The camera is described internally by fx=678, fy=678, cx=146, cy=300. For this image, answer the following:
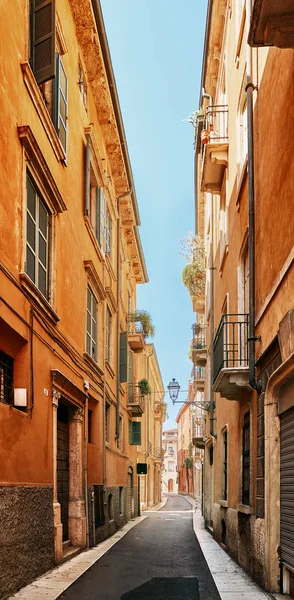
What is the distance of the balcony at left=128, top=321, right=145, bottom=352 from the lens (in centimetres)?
2770

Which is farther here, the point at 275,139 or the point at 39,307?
the point at 39,307

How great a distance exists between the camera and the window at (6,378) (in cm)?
885

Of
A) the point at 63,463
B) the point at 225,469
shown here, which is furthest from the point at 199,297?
the point at 63,463

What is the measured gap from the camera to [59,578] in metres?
9.75

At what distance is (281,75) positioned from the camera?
775cm

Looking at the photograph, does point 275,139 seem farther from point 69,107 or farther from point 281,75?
point 69,107

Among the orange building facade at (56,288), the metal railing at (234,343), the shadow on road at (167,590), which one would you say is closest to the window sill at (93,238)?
the orange building facade at (56,288)

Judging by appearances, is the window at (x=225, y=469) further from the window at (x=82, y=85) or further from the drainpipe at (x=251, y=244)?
the window at (x=82, y=85)

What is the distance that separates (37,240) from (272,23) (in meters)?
5.75

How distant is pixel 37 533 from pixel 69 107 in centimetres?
818

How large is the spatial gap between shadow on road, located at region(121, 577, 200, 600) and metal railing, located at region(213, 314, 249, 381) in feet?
10.4

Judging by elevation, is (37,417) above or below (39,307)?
below

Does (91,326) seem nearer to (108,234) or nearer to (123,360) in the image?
(108,234)

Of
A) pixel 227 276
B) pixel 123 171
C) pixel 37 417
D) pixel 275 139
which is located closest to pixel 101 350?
pixel 227 276
